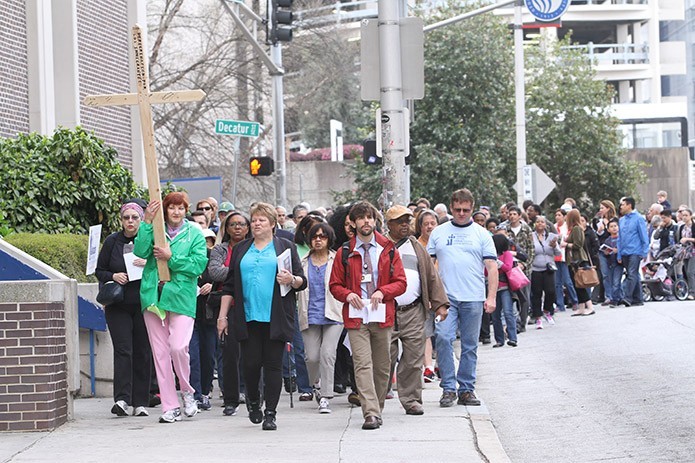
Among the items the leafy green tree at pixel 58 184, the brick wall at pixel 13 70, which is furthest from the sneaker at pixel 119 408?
the brick wall at pixel 13 70

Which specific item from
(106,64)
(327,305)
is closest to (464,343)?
(327,305)

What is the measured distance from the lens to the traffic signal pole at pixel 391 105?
566 inches

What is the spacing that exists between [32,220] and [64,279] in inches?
173

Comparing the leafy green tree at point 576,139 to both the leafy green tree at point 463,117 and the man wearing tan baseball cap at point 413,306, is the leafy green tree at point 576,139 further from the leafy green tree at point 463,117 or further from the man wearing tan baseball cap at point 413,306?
the man wearing tan baseball cap at point 413,306

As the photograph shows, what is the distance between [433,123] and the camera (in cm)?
3853

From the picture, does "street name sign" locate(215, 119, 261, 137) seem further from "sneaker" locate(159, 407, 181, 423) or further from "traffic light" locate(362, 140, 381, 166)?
"sneaker" locate(159, 407, 181, 423)

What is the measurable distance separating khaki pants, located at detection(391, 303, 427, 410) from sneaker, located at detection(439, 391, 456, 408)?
1.62ft

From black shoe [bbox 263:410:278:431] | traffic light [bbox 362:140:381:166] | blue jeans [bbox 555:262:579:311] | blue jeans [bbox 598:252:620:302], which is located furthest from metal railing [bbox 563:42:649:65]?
black shoe [bbox 263:410:278:431]

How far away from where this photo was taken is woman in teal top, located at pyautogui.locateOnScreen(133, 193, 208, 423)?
11.2m

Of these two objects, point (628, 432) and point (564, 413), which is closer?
point (628, 432)

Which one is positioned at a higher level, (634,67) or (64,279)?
(634,67)

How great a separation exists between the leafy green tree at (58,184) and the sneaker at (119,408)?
12.5 feet

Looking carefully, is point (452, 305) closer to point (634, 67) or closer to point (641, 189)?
point (641, 189)

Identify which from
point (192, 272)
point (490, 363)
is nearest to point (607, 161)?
point (490, 363)
